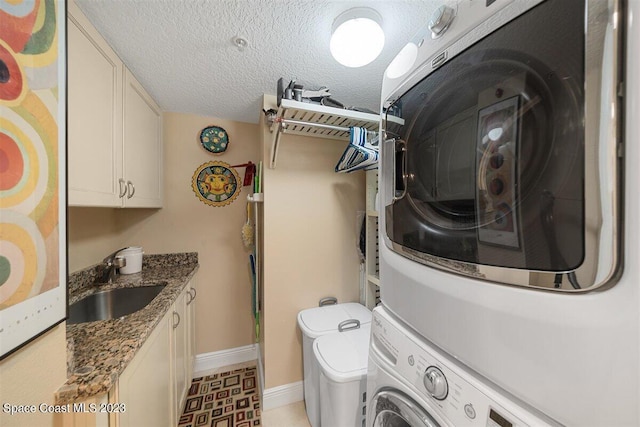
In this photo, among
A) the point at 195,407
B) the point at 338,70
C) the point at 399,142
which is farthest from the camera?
the point at 195,407

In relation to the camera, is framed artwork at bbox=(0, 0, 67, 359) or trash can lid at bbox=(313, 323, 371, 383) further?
trash can lid at bbox=(313, 323, 371, 383)

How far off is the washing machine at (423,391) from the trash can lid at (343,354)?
347mm

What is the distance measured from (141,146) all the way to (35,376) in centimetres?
134

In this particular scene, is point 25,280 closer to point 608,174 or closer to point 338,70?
point 608,174

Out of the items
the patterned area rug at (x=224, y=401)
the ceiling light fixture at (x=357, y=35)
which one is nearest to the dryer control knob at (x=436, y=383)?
the ceiling light fixture at (x=357, y=35)

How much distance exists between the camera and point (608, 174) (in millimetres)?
292

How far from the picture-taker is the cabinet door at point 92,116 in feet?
2.91

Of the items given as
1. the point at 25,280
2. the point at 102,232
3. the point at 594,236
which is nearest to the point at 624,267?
the point at 594,236

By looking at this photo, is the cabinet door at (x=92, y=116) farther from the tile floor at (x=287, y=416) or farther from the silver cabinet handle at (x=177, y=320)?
the tile floor at (x=287, y=416)

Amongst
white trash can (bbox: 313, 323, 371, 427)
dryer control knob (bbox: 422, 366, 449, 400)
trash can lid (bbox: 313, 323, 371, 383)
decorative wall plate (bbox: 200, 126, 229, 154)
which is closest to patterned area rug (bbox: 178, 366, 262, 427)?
white trash can (bbox: 313, 323, 371, 427)

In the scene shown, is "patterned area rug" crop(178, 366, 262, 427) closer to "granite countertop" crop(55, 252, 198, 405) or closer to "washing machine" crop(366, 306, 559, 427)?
"granite countertop" crop(55, 252, 198, 405)

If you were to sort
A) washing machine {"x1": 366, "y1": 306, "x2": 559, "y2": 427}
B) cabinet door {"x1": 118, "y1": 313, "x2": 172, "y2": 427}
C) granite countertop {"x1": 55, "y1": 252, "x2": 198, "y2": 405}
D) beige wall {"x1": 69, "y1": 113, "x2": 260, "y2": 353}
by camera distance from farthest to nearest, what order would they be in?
beige wall {"x1": 69, "y1": 113, "x2": 260, "y2": 353} < cabinet door {"x1": 118, "y1": 313, "x2": 172, "y2": 427} < granite countertop {"x1": 55, "y1": 252, "x2": 198, "y2": 405} < washing machine {"x1": 366, "y1": 306, "x2": 559, "y2": 427}

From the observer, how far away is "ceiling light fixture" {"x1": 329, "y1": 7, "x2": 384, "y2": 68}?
94 cm

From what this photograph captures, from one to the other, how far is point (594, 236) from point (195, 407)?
2271 mm
